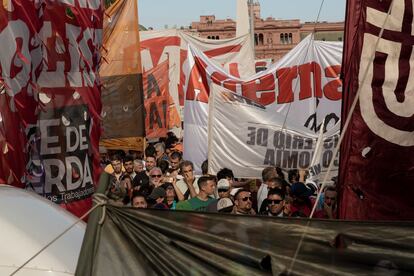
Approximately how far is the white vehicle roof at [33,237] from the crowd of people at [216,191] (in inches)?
54.4

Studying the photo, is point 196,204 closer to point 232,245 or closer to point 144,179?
point 144,179

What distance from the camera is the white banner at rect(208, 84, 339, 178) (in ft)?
30.4

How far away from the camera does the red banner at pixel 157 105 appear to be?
13789 mm

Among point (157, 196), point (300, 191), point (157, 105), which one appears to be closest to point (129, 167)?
point (157, 196)

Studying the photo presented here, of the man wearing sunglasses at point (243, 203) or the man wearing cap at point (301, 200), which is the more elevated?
the man wearing sunglasses at point (243, 203)

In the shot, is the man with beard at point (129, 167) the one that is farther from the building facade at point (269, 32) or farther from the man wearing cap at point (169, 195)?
the building facade at point (269, 32)

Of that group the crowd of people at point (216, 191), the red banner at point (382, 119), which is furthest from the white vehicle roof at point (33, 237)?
the red banner at point (382, 119)

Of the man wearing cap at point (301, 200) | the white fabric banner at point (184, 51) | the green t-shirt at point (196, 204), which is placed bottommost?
the man wearing cap at point (301, 200)

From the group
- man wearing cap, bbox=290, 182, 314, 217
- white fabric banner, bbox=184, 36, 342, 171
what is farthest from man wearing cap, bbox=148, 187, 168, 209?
white fabric banner, bbox=184, 36, 342, 171

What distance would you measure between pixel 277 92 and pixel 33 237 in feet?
29.4

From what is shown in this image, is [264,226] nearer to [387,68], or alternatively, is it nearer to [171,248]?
[171,248]

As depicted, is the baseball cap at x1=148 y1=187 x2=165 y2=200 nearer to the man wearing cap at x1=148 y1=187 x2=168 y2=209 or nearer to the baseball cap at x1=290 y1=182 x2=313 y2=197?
the man wearing cap at x1=148 y1=187 x2=168 y2=209

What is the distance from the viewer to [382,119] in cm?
410

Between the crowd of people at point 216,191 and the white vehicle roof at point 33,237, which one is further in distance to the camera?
the crowd of people at point 216,191
